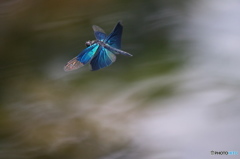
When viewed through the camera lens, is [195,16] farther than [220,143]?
Yes

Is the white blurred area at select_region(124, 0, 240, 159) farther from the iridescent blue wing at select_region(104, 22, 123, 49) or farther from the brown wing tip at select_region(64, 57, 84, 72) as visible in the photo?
the brown wing tip at select_region(64, 57, 84, 72)

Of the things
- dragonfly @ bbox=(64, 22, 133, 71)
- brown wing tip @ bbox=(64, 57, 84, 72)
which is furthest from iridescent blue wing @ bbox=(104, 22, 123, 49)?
brown wing tip @ bbox=(64, 57, 84, 72)

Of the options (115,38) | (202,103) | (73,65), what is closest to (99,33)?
(115,38)

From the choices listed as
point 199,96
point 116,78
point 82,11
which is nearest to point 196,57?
point 199,96

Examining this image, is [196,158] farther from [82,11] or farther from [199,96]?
[82,11]

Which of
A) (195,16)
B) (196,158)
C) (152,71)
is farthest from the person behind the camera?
(195,16)

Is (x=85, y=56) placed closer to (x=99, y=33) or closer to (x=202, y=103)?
(x=99, y=33)

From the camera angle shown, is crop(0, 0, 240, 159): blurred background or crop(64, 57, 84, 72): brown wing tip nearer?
crop(0, 0, 240, 159): blurred background
